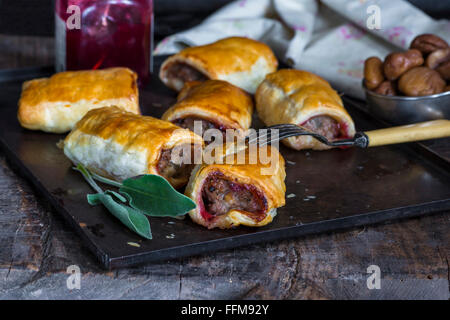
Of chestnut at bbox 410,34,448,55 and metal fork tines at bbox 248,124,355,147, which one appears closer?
metal fork tines at bbox 248,124,355,147

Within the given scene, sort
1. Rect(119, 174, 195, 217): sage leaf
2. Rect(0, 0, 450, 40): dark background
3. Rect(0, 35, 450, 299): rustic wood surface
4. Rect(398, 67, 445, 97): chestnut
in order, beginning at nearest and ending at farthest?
Rect(0, 35, 450, 299): rustic wood surface, Rect(119, 174, 195, 217): sage leaf, Rect(398, 67, 445, 97): chestnut, Rect(0, 0, 450, 40): dark background

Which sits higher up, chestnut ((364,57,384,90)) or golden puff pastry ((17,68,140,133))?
chestnut ((364,57,384,90))

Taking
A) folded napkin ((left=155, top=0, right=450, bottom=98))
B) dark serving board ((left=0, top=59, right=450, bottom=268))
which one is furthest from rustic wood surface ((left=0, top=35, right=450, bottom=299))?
folded napkin ((left=155, top=0, right=450, bottom=98))

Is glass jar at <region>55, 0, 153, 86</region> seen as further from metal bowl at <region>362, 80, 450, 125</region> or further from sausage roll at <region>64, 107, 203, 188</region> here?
metal bowl at <region>362, 80, 450, 125</region>

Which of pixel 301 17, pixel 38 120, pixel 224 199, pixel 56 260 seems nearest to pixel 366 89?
pixel 301 17

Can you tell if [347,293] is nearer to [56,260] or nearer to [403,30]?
[56,260]

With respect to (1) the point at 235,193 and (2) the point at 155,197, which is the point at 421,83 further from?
(2) the point at 155,197

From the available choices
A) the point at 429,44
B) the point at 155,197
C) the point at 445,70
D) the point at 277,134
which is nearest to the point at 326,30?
the point at 429,44
